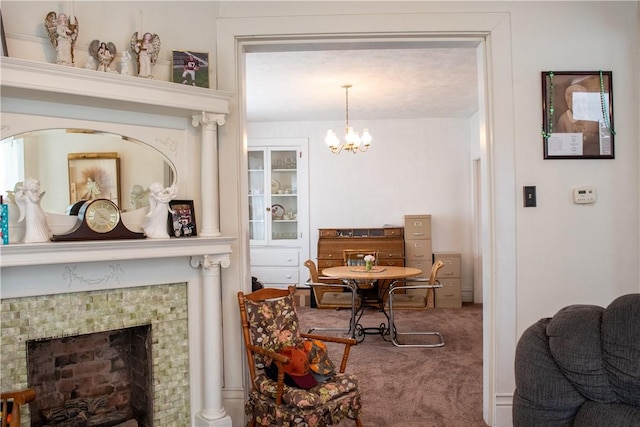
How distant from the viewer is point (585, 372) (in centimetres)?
157

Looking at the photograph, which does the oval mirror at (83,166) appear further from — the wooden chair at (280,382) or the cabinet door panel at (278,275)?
the cabinet door panel at (278,275)

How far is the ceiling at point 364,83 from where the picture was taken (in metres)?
4.11

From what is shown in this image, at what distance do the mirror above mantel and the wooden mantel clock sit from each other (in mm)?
109

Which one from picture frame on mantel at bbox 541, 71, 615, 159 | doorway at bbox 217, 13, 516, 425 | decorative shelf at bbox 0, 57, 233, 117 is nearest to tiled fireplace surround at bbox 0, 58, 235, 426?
decorative shelf at bbox 0, 57, 233, 117

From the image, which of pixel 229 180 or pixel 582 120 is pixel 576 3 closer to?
pixel 582 120

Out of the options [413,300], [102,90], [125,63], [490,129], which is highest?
[125,63]

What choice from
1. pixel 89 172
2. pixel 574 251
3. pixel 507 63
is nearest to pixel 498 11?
pixel 507 63

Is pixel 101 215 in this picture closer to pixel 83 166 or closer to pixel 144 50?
pixel 83 166

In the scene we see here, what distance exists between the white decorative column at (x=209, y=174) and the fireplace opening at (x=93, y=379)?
2.04ft

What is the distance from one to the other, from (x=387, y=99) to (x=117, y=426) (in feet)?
14.5

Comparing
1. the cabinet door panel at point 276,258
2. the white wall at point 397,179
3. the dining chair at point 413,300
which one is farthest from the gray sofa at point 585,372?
the cabinet door panel at point 276,258

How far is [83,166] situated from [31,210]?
35cm

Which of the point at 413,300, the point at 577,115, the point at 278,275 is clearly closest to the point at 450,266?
the point at 413,300

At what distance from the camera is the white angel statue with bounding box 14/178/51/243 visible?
210 cm
